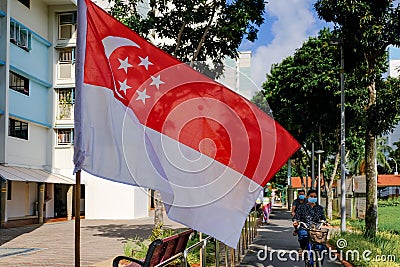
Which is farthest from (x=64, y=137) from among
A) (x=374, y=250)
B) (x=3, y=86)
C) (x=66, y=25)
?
(x=374, y=250)

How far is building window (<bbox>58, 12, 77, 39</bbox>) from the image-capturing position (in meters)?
35.5

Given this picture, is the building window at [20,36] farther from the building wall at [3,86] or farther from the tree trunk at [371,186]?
the tree trunk at [371,186]

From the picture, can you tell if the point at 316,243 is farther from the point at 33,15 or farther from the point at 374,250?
the point at 33,15

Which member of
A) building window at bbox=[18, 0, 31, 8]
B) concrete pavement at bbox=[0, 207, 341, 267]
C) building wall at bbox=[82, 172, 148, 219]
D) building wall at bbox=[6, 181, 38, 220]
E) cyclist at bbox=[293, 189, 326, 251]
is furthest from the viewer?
building wall at bbox=[82, 172, 148, 219]

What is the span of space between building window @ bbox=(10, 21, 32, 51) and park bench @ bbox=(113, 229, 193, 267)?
77.0ft

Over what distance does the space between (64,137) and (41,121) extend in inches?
80.1

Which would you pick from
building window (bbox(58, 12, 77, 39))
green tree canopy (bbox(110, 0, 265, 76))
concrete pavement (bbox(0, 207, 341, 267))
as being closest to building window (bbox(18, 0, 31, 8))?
building window (bbox(58, 12, 77, 39))

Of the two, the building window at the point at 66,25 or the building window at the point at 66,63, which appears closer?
the building window at the point at 66,63

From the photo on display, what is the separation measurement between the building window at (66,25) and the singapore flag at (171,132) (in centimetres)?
3059

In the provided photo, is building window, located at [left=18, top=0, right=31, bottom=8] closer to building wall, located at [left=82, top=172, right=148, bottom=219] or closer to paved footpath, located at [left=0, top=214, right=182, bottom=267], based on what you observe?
building wall, located at [left=82, top=172, right=148, bottom=219]

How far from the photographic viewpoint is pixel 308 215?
11367 mm

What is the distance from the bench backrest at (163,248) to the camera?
271 inches

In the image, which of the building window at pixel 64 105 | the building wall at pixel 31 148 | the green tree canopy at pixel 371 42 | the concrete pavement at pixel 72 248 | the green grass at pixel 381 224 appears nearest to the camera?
the concrete pavement at pixel 72 248

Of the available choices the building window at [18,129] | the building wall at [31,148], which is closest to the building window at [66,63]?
the building wall at [31,148]
